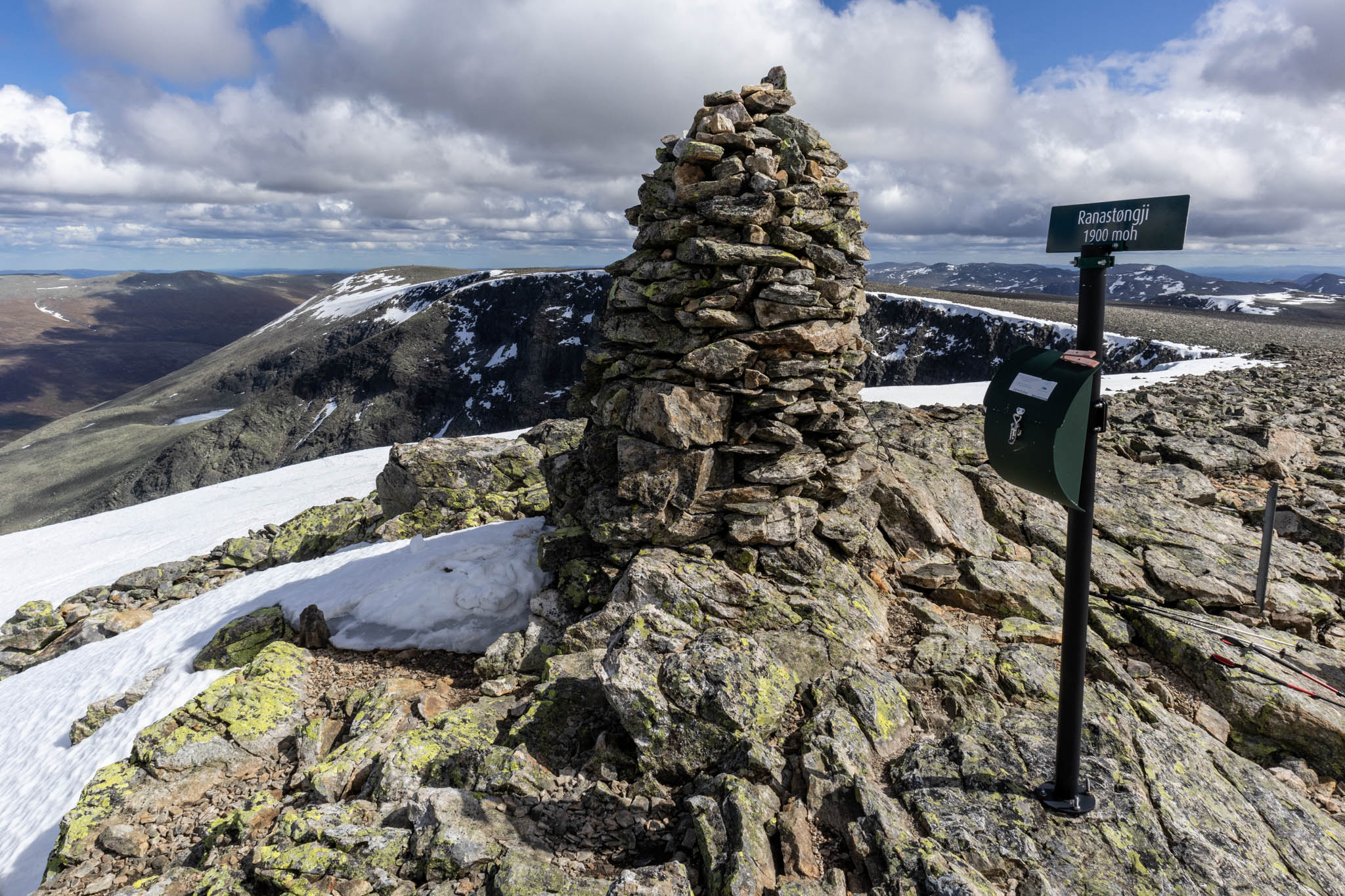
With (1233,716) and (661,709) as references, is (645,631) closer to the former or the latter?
(661,709)

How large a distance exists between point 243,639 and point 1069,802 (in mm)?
14620

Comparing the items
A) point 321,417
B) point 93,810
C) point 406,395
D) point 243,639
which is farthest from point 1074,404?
point 321,417

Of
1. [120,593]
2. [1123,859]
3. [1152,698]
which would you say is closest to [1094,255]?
[1123,859]

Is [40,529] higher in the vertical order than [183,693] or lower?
lower

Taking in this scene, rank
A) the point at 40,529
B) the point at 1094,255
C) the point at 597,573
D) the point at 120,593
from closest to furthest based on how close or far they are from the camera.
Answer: the point at 1094,255, the point at 597,573, the point at 120,593, the point at 40,529

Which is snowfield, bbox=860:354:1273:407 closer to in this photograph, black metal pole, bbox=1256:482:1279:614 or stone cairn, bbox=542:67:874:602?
black metal pole, bbox=1256:482:1279:614

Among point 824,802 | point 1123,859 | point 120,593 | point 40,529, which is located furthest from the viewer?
point 40,529

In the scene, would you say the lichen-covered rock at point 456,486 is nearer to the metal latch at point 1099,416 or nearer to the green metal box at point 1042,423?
the green metal box at point 1042,423

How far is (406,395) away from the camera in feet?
534

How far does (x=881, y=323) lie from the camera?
117m

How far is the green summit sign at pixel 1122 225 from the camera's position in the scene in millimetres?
5332

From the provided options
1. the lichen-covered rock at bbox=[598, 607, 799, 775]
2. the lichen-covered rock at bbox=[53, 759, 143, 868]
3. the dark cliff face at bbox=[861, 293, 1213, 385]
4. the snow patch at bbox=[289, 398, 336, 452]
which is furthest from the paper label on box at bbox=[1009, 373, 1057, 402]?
the snow patch at bbox=[289, 398, 336, 452]

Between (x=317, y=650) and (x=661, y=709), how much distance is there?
8638mm

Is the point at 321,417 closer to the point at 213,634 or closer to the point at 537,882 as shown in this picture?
the point at 213,634
